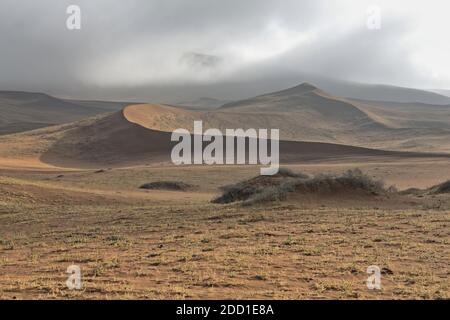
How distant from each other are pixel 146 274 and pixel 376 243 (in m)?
5.72

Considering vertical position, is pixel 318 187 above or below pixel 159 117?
below

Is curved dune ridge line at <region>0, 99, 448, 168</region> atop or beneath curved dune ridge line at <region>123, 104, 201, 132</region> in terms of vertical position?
beneath

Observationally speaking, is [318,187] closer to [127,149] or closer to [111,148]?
[127,149]

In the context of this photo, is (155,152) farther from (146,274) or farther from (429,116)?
(429,116)

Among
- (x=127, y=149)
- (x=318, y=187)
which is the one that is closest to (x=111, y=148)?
(x=127, y=149)

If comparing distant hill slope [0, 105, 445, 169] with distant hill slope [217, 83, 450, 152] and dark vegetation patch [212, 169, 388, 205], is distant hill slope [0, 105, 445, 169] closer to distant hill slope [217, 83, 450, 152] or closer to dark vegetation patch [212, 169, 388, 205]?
distant hill slope [217, 83, 450, 152]

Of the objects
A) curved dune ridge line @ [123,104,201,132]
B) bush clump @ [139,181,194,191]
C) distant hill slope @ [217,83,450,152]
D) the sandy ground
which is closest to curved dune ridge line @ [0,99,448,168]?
curved dune ridge line @ [123,104,201,132]

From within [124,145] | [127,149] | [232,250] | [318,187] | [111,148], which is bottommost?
[232,250]

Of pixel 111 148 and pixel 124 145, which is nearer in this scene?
pixel 111 148

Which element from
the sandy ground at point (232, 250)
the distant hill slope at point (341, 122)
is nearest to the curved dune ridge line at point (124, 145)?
the distant hill slope at point (341, 122)

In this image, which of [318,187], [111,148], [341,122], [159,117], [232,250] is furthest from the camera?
[341,122]
